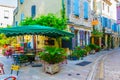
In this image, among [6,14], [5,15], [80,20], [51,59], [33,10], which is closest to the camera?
[51,59]

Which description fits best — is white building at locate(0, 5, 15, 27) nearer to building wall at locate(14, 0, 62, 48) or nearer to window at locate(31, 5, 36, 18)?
building wall at locate(14, 0, 62, 48)

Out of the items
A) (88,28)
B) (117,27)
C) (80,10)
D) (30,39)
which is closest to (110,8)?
(117,27)

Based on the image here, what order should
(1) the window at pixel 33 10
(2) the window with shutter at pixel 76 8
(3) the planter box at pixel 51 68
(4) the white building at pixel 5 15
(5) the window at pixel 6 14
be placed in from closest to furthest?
(3) the planter box at pixel 51 68 < (2) the window with shutter at pixel 76 8 < (1) the window at pixel 33 10 < (4) the white building at pixel 5 15 < (5) the window at pixel 6 14

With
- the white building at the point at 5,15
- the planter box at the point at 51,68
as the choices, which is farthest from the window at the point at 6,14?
the planter box at the point at 51,68

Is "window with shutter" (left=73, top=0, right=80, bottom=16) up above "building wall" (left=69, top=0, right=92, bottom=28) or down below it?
above

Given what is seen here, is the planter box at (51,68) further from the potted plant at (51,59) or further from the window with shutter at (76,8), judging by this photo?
the window with shutter at (76,8)

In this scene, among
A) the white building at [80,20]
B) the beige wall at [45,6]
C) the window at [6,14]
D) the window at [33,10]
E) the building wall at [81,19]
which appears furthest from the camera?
the window at [6,14]

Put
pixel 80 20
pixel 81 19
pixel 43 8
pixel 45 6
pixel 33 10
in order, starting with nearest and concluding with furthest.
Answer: pixel 45 6
pixel 43 8
pixel 33 10
pixel 80 20
pixel 81 19

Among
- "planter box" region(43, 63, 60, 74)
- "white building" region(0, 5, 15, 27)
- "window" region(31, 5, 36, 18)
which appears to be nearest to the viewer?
"planter box" region(43, 63, 60, 74)

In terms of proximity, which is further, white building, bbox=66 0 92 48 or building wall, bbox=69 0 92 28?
building wall, bbox=69 0 92 28

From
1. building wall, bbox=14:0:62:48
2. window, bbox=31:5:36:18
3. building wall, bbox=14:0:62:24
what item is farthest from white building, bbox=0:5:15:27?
window, bbox=31:5:36:18

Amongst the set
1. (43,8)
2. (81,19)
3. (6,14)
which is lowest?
(81,19)

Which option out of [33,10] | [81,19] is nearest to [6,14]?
[33,10]

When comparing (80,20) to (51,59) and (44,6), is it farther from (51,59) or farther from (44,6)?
(51,59)
